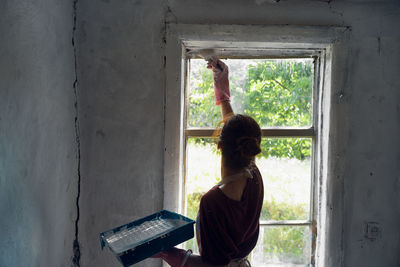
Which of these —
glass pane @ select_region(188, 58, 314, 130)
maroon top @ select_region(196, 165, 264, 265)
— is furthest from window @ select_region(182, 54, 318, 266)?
maroon top @ select_region(196, 165, 264, 265)

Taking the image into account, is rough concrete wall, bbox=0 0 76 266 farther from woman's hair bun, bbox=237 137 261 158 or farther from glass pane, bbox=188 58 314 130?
woman's hair bun, bbox=237 137 261 158

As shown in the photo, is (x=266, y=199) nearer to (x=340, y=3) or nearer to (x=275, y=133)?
(x=275, y=133)

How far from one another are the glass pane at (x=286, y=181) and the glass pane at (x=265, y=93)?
0.19m

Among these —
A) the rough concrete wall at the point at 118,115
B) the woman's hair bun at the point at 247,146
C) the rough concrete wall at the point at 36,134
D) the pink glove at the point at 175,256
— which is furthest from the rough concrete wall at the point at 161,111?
the woman's hair bun at the point at 247,146

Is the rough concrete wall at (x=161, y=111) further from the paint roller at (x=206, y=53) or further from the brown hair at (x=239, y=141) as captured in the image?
the brown hair at (x=239, y=141)

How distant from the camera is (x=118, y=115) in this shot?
5.09ft

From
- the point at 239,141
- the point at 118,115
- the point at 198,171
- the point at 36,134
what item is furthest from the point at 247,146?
the point at 36,134

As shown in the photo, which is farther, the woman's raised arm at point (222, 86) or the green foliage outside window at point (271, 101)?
the green foliage outside window at point (271, 101)

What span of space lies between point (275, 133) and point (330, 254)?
76 centimetres

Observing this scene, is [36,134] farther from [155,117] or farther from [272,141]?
[272,141]

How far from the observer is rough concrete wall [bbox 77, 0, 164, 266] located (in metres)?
1.53

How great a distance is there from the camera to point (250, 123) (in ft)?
3.89

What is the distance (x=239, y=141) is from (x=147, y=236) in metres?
0.55

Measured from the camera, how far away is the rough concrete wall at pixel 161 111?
1.53m
